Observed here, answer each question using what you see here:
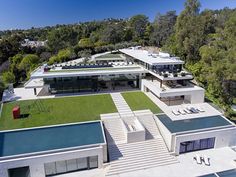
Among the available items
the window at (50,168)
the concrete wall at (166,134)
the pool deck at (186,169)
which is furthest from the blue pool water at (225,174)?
the window at (50,168)

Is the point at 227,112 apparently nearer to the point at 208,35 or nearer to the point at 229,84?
the point at 229,84

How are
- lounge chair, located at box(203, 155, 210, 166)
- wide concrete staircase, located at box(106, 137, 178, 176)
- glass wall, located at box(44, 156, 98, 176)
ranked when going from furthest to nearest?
lounge chair, located at box(203, 155, 210, 166) < wide concrete staircase, located at box(106, 137, 178, 176) < glass wall, located at box(44, 156, 98, 176)

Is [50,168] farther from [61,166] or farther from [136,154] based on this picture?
[136,154]

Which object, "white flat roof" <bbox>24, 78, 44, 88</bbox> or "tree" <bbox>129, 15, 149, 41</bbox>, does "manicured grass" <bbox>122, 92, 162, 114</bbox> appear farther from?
"tree" <bbox>129, 15, 149, 41</bbox>

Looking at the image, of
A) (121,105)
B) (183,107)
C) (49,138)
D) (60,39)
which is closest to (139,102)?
(121,105)

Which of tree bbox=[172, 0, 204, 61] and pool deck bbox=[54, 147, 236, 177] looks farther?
tree bbox=[172, 0, 204, 61]

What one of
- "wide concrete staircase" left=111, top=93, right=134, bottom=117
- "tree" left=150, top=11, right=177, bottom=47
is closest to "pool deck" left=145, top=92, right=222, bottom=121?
"wide concrete staircase" left=111, top=93, right=134, bottom=117

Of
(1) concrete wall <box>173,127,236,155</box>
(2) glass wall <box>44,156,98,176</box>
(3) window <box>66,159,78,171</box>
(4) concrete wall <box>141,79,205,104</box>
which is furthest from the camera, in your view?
(4) concrete wall <box>141,79,205,104</box>
